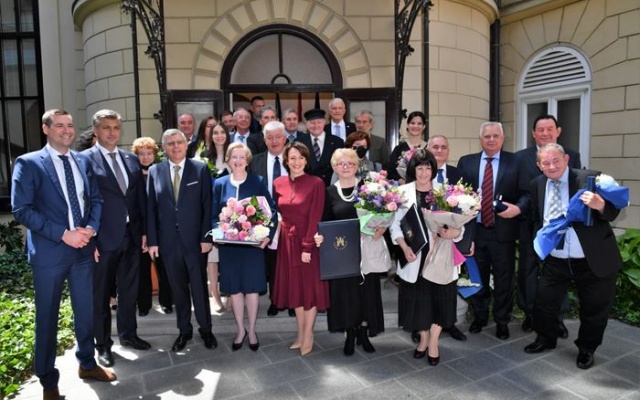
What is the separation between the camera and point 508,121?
28.7 feet

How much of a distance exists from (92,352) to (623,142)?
768 cm

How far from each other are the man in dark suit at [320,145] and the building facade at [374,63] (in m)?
2.44

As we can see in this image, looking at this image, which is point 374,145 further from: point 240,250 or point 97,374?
point 97,374

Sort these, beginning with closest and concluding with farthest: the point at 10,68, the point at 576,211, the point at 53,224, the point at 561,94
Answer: the point at 53,224, the point at 576,211, the point at 561,94, the point at 10,68

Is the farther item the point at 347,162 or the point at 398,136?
the point at 398,136

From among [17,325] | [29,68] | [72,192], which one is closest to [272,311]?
[72,192]

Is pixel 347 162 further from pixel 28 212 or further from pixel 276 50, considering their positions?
pixel 276 50

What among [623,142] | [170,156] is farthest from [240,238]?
[623,142]

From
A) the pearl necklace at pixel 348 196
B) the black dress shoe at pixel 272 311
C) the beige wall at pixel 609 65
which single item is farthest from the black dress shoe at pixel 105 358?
the beige wall at pixel 609 65

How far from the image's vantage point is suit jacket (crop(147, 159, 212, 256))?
12.9 feet

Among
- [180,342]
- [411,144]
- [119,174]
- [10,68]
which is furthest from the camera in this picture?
[10,68]

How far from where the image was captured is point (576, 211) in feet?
11.5

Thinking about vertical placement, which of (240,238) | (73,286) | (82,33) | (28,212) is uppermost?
(82,33)

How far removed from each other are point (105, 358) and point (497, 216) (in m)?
3.65
